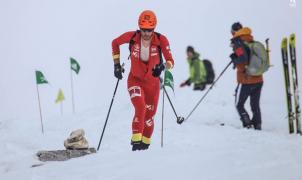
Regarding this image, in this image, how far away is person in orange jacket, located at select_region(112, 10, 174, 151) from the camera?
8.08 metres

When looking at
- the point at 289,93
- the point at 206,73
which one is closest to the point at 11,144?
the point at 289,93

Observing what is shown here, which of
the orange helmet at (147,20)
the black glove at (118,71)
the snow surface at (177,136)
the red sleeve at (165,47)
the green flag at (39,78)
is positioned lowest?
the snow surface at (177,136)

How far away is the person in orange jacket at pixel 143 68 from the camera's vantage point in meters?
8.08

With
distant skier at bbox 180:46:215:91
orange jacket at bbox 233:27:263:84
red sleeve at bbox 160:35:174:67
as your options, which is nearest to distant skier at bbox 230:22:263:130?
orange jacket at bbox 233:27:263:84

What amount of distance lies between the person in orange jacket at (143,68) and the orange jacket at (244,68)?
332 centimetres

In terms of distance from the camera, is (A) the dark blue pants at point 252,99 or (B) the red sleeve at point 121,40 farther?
(A) the dark blue pants at point 252,99

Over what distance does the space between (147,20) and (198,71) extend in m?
9.17

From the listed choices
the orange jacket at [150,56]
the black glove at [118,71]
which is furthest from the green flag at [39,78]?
the orange jacket at [150,56]

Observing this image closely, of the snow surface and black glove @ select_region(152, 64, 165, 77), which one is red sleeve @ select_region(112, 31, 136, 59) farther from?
the snow surface

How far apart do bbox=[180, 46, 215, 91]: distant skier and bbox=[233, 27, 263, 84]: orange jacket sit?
5281 millimetres

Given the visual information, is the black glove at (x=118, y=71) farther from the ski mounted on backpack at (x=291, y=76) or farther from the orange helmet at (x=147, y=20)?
the ski mounted on backpack at (x=291, y=76)

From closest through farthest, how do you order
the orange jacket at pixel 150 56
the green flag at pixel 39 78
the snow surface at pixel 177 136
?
the snow surface at pixel 177 136 < the orange jacket at pixel 150 56 < the green flag at pixel 39 78

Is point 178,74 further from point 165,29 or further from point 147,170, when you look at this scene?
point 147,170

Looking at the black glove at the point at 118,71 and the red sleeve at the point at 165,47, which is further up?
the red sleeve at the point at 165,47
